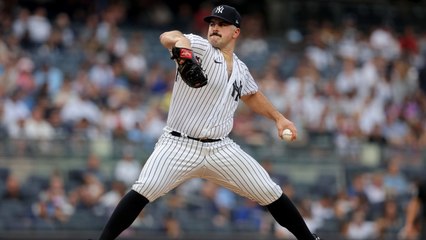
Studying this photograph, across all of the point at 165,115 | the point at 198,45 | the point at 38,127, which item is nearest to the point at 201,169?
the point at 198,45

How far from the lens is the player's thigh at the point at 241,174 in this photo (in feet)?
24.7

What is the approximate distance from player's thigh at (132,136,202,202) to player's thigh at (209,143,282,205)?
0.16 m

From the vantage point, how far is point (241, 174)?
7.55 m

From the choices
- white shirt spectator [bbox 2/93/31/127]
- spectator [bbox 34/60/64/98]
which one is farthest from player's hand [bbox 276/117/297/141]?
spectator [bbox 34/60/64/98]

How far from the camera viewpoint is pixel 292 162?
14.0 metres

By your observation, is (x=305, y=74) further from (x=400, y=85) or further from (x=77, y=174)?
(x=77, y=174)

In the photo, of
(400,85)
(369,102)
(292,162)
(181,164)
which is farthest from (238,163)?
(400,85)

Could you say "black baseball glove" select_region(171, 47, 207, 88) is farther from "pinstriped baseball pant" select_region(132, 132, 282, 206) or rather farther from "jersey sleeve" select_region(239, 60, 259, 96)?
"jersey sleeve" select_region(239, 60, 259, 96)

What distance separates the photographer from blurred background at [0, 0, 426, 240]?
41.6 ft

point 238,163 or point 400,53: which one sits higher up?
point 400,53

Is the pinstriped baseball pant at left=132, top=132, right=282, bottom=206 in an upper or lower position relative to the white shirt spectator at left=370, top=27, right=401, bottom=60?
lower

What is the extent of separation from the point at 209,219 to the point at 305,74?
4225 millimetres

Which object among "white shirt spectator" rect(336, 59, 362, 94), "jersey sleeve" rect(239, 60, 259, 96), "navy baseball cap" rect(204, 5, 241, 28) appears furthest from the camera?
"white shirt spectator" rect(336, 59, 362, 94)

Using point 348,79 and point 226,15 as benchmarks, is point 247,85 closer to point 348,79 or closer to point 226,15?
point 226,15
